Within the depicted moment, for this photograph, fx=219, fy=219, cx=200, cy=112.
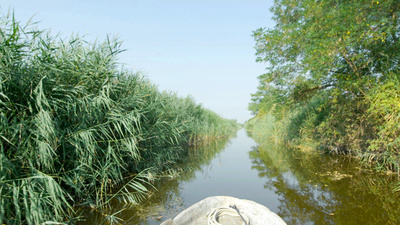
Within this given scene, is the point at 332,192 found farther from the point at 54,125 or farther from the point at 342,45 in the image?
the point at 54,125

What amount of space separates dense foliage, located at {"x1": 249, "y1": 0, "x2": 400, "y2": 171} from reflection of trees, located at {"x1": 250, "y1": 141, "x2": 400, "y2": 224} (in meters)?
0.86

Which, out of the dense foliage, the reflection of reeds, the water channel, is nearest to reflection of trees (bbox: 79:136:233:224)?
the water channel

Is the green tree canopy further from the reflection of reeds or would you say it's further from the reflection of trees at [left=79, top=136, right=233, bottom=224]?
the reflection of trees at [left=79, top=136, right=233, bottom=224]

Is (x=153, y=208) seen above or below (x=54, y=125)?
below

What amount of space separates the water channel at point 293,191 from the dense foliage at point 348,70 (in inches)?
47.0

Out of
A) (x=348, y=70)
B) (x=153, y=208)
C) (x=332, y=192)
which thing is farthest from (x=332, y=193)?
(x=348, y=70)

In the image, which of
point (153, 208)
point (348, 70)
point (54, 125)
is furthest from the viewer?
point (348, 70)

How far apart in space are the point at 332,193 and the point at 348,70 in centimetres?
484

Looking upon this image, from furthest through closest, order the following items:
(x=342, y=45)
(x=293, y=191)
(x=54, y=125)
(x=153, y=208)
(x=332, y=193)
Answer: (x=342, y=45)
(x=293, y=191)
(x=332, y=193)
(x=153, y=208)
(x=54, y=125)

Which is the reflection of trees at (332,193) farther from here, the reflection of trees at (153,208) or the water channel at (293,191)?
the reflection of trees at (153,208)

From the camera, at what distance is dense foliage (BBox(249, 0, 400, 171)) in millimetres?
5855

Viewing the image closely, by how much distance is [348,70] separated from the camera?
305 inches

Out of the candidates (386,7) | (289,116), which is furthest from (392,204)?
(289,116)

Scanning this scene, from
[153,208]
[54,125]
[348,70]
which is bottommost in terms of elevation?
[153,208]
